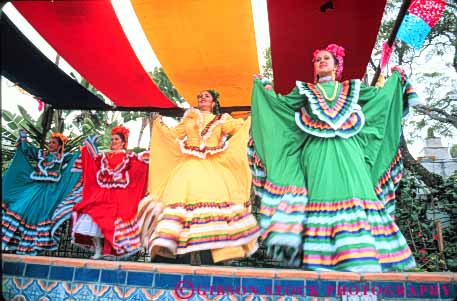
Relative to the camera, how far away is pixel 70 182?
490cm

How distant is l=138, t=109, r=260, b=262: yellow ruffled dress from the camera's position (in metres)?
3.15

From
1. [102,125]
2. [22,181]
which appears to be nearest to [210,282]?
[22,181]

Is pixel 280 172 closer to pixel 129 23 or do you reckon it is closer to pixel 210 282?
pixel 210 282

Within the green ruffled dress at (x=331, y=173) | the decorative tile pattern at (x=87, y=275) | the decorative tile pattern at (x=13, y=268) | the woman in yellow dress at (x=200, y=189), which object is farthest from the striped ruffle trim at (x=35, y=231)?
the green ruffled dress at (x=331, y=173)

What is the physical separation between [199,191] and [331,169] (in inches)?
45.2

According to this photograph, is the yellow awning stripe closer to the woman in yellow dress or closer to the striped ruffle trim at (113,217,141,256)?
the woman in yellow dress

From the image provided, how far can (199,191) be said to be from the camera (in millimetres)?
3430

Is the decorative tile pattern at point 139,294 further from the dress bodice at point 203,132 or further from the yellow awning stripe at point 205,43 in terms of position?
the yellow awning stripe at point 205,43

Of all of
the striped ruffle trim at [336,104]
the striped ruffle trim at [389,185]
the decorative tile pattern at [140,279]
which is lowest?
the decorative tile pattern at [140,279]

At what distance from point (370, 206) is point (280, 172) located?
0.66m

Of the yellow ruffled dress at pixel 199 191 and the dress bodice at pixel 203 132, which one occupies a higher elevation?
the dress bodice at pixel 203 132

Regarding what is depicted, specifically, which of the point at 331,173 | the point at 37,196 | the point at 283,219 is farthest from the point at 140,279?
the point at 37,196

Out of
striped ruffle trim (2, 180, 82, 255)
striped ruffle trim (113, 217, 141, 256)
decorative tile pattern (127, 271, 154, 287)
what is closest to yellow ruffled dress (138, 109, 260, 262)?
striped ruffle trim (113, 217, 141, 256)

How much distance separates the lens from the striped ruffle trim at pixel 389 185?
3.04 meters
